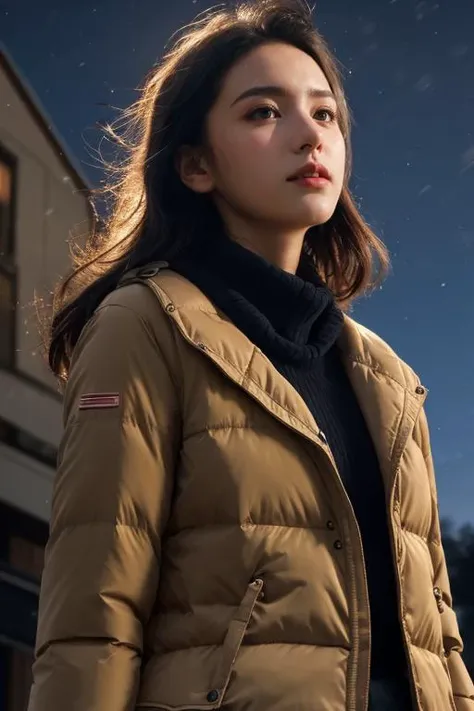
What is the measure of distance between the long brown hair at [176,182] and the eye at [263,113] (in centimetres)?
10

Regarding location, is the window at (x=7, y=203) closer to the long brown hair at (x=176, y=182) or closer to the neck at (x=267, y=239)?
the long brown hair at (x=176, y=182)

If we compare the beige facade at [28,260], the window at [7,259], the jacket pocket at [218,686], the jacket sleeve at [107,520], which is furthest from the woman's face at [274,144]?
the window at [7,259]

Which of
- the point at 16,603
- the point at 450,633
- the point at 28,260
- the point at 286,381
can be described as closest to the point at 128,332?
the point at 286,381

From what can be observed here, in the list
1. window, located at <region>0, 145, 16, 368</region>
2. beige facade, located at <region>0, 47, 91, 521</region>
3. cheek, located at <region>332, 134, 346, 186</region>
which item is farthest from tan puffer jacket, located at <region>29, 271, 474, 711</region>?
window, located at <region>0, 145, 16, 368</region>

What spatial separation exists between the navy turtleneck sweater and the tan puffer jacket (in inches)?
1.1

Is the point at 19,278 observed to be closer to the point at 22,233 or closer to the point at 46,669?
the point at 22,233

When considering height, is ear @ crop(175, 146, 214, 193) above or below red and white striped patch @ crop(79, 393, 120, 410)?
above

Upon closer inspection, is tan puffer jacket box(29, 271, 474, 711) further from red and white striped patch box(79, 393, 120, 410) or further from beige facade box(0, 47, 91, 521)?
beige facade box(0, 47, 91, 521)

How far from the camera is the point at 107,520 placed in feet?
4.42

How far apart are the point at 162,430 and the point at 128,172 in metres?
0.58

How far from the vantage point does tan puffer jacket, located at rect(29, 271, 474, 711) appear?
1280 mm

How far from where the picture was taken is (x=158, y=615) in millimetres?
1363

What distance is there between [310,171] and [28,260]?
416 centimetres

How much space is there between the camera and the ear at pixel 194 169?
5.68 ft
